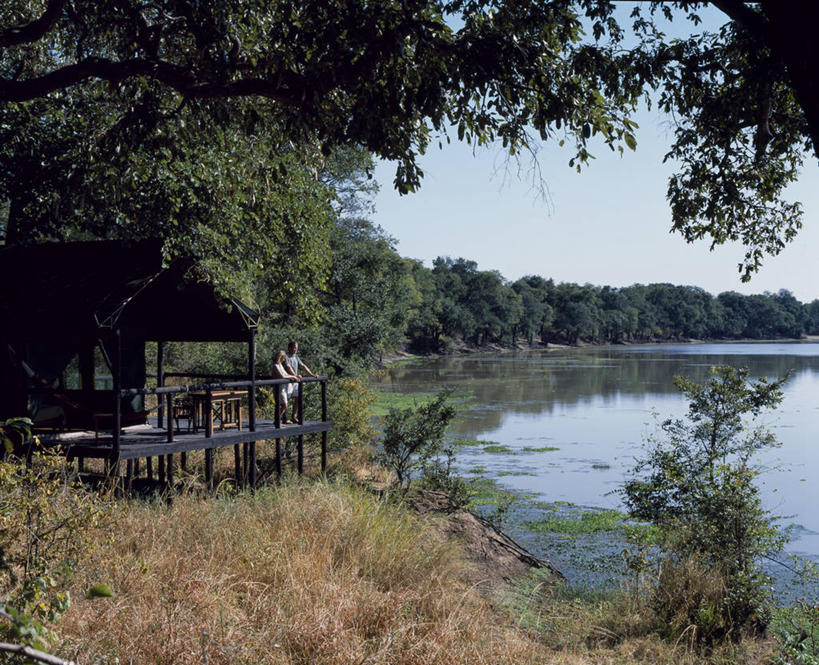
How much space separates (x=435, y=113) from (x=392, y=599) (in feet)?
13.9

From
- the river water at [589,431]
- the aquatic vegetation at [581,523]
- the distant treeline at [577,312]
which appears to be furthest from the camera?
the distant treeline at [577,312]

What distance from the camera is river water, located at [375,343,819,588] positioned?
59.9 feet

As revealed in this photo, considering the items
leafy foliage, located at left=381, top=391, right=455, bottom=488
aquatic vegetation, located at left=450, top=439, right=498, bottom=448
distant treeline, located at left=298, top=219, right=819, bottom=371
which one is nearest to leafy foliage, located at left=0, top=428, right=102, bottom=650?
leafy foliage, located at left=381, top=391, right=455, bottom=488

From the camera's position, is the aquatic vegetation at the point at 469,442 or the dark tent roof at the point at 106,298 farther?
the aquatic vegetation at the point at 469,442

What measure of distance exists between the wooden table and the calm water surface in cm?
835

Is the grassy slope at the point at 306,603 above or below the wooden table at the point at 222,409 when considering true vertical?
below

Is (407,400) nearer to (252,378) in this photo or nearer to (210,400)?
(252,378)

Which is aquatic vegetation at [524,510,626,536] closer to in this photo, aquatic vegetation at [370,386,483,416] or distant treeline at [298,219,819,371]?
distant treeline at [298,219,819,371]

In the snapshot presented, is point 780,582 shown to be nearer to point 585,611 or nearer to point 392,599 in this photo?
point 585,611

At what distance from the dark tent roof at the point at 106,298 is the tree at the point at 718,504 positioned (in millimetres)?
6954

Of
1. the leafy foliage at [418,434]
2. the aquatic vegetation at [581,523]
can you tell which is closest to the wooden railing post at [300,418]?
the leafy foliage at [418,434]

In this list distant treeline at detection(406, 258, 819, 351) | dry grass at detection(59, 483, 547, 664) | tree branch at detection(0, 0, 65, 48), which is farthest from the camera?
distant treeline at detection(406, 258, 819, 351)

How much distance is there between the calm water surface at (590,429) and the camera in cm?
1836

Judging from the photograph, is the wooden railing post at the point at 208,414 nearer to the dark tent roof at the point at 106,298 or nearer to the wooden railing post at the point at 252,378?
the wooden railing post at the point at 252,378
